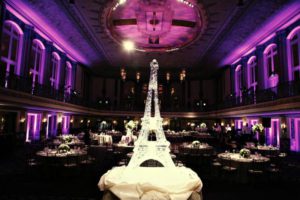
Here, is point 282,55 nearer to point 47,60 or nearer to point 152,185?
point 152,185

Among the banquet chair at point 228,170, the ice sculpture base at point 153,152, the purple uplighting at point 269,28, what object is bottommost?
the banquet chair at point 228,170

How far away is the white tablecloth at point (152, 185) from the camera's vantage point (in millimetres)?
2896

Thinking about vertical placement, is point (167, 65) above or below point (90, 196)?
above

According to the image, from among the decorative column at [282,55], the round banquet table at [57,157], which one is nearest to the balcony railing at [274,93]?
the decorative column at [282,55]

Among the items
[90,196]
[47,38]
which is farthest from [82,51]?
[90,196]

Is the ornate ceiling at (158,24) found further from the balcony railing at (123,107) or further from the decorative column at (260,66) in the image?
the balcony railing at (123,107)

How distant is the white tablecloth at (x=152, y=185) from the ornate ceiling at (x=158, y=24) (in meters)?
8.61

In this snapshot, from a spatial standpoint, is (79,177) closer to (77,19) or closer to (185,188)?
(185,188)

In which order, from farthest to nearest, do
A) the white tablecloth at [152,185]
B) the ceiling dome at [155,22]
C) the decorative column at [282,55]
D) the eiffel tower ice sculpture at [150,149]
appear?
the decorative column at [282,55], the ceiling dome at [155,22], the eiffel tower ice sculpture at [150,149], the white tablecloth at [152,185]

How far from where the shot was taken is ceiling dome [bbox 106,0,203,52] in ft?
39.2

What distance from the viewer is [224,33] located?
14.2m

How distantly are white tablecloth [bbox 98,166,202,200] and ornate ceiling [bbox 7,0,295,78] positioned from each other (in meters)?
8.61

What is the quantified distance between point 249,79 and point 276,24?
257 inches

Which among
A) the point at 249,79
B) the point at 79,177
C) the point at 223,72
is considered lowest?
the point at 79,177
